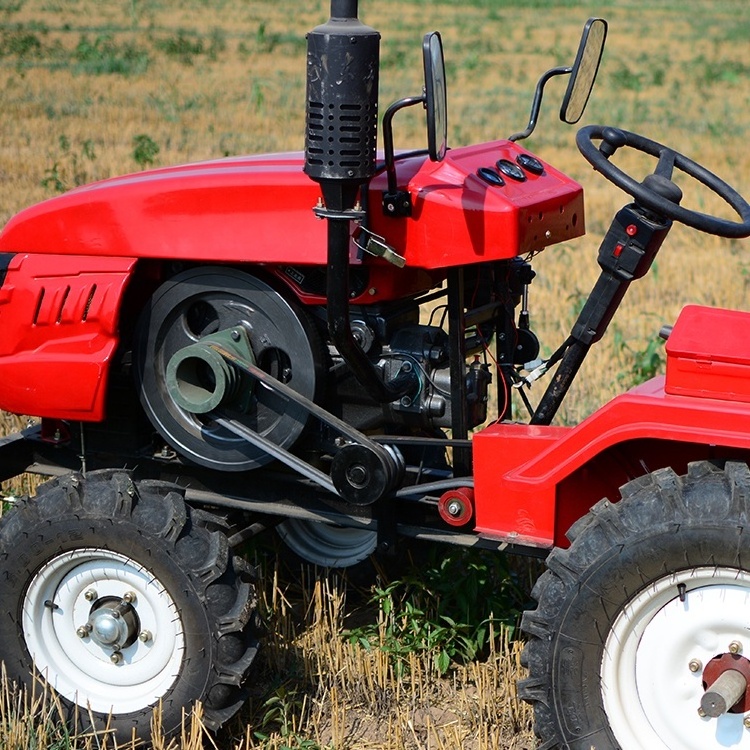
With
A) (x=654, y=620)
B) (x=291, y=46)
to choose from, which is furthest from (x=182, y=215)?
(x=291, y=46)

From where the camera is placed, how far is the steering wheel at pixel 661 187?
2914 millimetres

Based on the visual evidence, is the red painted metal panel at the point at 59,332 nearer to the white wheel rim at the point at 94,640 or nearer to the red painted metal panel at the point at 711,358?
the white wheel rim at the point at 94,640

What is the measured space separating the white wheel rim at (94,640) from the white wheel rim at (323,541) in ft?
3.28

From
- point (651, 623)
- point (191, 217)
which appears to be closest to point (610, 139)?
point (191, 217)

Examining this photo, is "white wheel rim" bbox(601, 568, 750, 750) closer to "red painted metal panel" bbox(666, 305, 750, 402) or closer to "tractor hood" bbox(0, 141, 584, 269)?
"red painted metal panel" bbox(666, 305, 750, 402)

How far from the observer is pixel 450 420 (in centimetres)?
330

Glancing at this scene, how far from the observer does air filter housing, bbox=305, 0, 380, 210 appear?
8.92 ft

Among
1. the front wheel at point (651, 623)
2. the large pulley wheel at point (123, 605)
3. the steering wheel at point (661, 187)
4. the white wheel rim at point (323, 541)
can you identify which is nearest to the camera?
the front wheel at point (651, 623)

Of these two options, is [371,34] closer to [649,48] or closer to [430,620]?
[430,620]

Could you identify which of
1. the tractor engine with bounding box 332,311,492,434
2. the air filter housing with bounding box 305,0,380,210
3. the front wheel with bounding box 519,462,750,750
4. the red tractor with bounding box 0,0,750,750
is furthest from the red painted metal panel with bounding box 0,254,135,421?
the front wheel with bounding box 519,462,750,750

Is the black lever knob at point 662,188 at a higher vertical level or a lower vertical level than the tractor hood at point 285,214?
higher

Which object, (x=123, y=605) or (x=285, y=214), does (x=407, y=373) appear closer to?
(x=285, y=214)

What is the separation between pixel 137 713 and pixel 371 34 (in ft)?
6.10

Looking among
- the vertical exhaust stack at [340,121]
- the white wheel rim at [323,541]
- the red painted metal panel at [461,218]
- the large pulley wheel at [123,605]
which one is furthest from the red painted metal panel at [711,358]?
the white wheel rim at [323,541]
